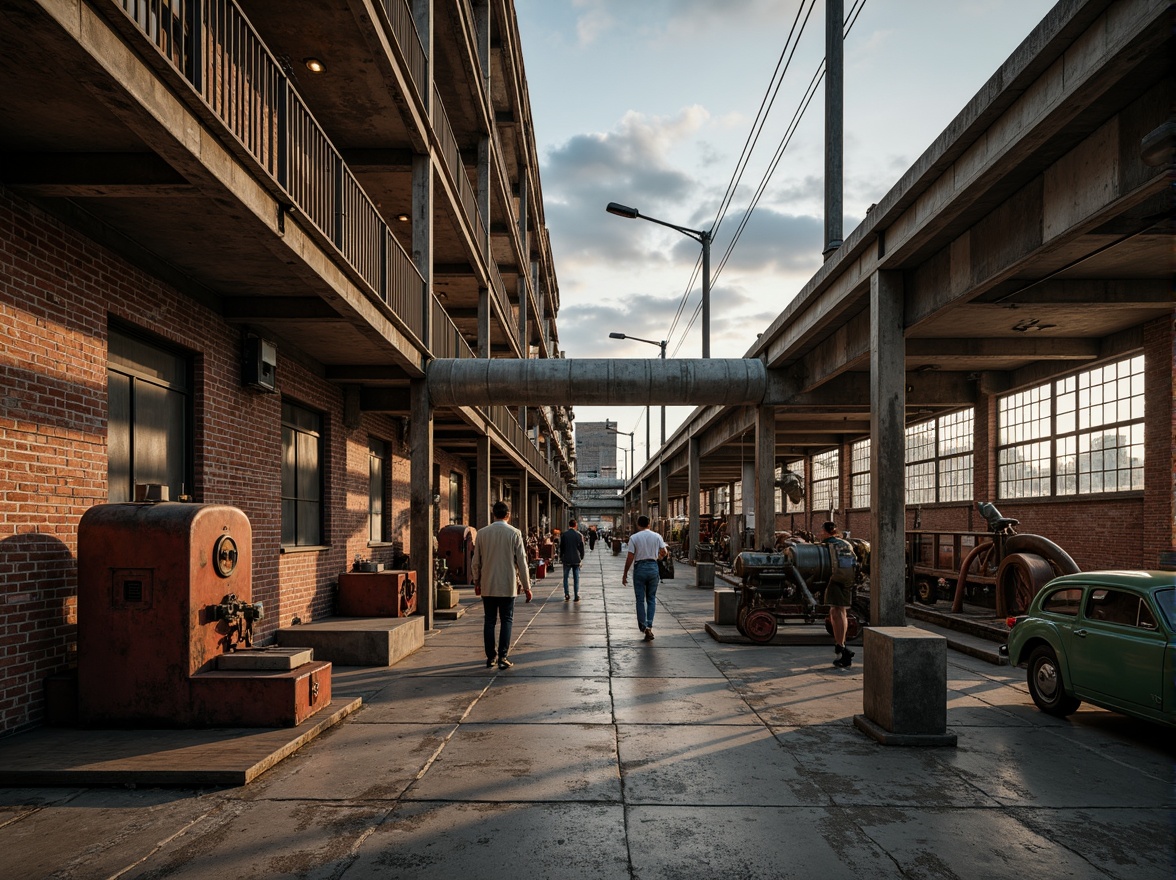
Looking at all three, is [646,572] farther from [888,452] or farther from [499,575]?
[888,452]

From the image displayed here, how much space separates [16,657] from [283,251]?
3943mm

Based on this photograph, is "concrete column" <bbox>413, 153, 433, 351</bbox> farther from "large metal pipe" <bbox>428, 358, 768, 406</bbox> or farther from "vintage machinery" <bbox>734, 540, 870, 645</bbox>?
"vintage machinery" <bbox>734, 540, 870, 645</bbox>

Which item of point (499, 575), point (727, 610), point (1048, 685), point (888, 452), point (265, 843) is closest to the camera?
point (265, 843)

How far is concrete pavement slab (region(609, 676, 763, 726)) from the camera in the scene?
775cm

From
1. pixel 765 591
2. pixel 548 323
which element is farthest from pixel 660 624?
pixel 548 323

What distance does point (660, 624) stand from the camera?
15148 mm

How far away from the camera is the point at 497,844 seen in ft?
15.4

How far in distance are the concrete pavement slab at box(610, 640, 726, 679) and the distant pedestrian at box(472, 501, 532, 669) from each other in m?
1.50

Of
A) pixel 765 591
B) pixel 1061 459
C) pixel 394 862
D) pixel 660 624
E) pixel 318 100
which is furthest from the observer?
pixel 1061 459

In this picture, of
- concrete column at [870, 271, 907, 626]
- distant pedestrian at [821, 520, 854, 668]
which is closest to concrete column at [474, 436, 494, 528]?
distant pedestrian at [821, 520, 854, 668]

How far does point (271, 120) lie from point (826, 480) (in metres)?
32.2

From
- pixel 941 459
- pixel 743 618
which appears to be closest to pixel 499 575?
pixel 743 618

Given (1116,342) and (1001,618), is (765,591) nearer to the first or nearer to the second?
(1001,618)

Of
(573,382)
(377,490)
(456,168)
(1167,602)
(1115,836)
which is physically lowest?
(1115,836)
